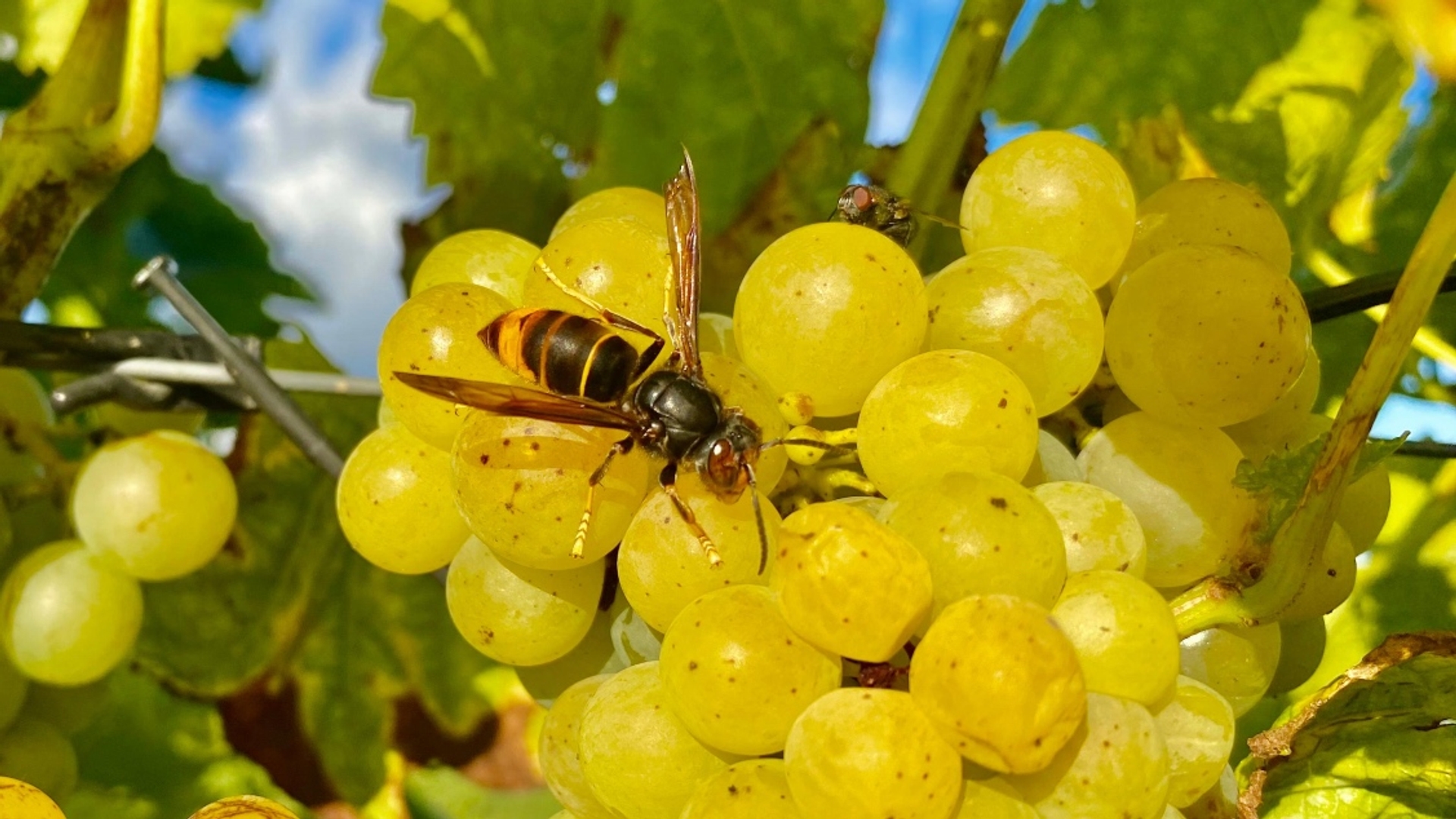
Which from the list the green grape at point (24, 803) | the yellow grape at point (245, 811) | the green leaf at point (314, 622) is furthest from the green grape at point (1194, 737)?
the green leaf at point (314, 622)

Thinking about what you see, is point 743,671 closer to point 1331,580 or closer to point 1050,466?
point 1050,466

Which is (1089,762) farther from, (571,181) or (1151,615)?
(571,181)

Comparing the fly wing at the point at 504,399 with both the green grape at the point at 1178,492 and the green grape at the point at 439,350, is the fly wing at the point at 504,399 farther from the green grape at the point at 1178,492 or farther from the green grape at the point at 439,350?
the green grape at the point at 1178,492

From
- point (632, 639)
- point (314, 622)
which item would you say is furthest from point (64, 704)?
point (632, 639)

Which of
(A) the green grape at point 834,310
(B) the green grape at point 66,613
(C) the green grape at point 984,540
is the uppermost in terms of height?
(A) the green grape at point 834,310

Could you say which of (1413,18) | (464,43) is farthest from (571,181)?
(1413,18)

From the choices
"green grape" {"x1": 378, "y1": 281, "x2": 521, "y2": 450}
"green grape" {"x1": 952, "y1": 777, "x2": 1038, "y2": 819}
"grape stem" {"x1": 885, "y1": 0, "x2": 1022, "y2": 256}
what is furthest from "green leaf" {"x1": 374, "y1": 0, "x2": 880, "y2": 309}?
"green grape" {"x1": 952, "y1": 777, "x2": 1038, "y2": 819}

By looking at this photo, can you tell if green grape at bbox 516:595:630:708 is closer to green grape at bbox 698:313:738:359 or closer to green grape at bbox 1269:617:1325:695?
green grape at bbox 698:313:738:359
